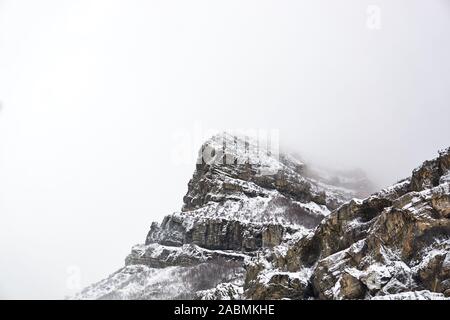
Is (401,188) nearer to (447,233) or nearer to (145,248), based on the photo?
(447,233)

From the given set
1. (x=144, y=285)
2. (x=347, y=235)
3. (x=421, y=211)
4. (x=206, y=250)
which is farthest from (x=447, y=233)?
(x=206, y=250)

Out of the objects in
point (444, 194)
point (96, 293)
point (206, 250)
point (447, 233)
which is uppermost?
point (444, 194)

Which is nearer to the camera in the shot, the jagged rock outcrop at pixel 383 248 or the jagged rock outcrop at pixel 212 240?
the jagged rock outcrop at pixel 383 248

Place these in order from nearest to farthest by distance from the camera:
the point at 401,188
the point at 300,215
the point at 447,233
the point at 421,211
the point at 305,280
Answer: the point at 447,233 → the point at 421,211 → the point at 305,280 → the point at 401,188 → the point at 300,215

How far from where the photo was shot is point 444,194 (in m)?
60.8

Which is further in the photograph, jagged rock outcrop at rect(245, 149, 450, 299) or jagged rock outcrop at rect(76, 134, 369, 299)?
jagged rock outcrop at rect(76, 134, 369, 299)

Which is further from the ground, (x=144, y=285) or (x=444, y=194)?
(x=444, y=194)

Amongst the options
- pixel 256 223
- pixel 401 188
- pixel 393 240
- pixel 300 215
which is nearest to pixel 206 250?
pixel 256 223

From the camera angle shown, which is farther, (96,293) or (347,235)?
(96,293)

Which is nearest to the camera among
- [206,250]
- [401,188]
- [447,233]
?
[447,233]

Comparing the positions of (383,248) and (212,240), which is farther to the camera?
(212,240)

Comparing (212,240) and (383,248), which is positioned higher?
(383,248)
